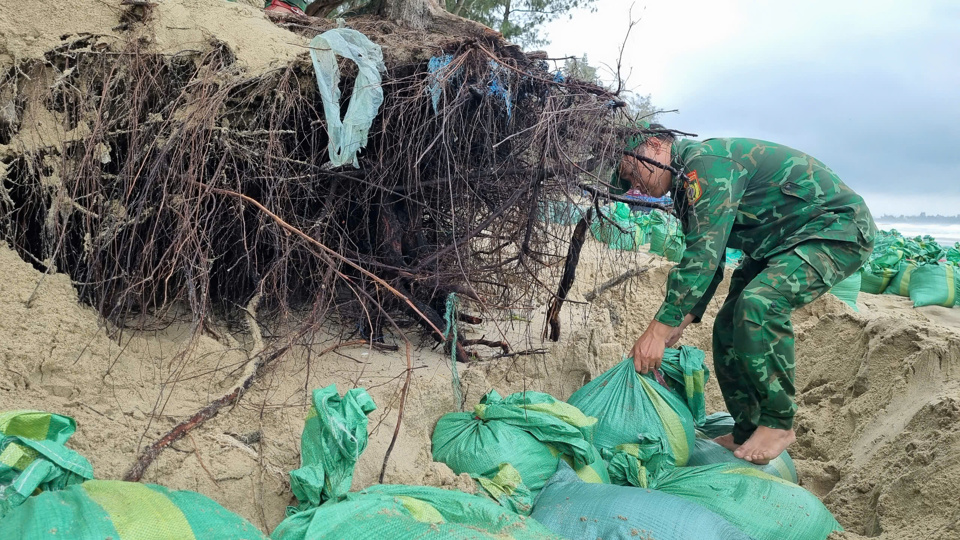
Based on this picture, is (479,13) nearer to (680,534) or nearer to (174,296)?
(174,296)

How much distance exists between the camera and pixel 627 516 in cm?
206

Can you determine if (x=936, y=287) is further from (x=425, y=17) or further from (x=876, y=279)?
(x=425, y=17)

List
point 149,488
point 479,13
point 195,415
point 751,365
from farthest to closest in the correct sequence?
point 479,13 → point 751,365 → point 195,415 → point 149,488

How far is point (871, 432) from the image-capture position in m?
3.26

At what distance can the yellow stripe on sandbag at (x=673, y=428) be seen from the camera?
2781mm

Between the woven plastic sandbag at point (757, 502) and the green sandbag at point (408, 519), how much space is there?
0.80 metres

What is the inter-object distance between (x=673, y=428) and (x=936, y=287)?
197 inches

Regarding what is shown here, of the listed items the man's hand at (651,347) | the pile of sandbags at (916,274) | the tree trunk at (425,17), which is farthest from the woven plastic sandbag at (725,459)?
the pile of sandbags at (916,274)

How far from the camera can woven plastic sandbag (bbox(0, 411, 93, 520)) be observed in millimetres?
1481

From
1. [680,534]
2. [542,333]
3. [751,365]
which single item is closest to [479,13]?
[542,333]

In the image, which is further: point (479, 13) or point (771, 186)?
point (479, 13)

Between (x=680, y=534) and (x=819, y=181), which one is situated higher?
(x=819, y=181)

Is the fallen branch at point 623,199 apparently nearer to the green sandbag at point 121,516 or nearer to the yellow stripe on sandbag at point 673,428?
the yellow stripe on sandbag at point 673,428

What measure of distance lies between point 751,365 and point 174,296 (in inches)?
91.9
